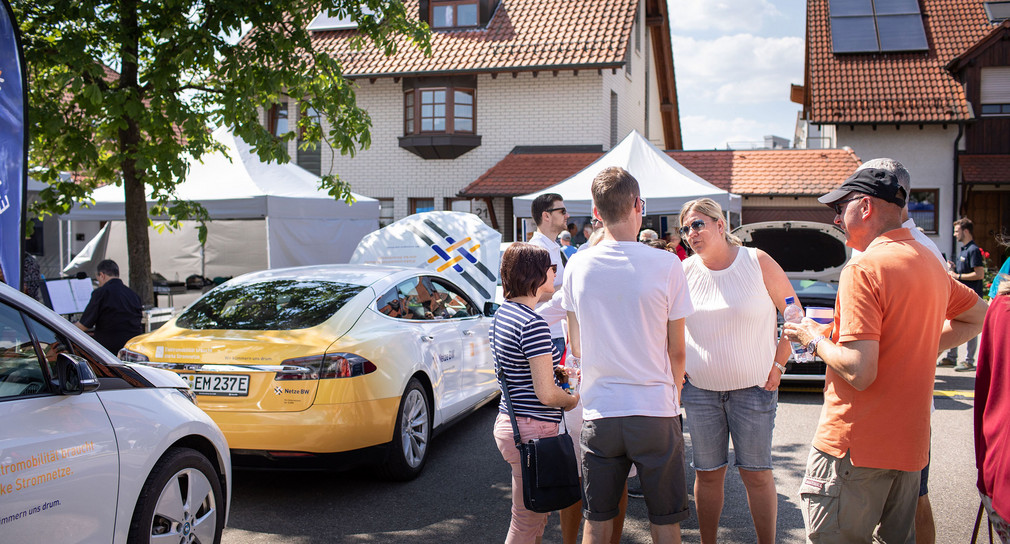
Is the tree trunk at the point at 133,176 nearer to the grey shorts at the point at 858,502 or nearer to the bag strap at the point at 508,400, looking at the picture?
the bag strap at the point at 508,400

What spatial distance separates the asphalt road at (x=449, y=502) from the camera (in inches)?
173

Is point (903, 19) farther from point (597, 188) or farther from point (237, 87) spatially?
point (597, 188)

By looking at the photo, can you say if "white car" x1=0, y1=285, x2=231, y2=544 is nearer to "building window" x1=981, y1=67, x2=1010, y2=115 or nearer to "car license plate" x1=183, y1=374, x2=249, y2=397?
"car license plate" x1=183, y1=374, x2=249, y2=397

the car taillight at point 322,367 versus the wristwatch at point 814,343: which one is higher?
the wristwatch at point 814,343

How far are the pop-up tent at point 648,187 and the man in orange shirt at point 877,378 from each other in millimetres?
9439

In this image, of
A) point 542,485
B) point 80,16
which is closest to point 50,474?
point 542,485

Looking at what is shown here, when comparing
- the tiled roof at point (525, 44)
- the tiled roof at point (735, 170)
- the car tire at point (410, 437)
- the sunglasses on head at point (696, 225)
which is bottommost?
the car tire at point (410, 437)

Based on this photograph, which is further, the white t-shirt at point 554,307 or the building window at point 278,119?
the building window at point 278,119

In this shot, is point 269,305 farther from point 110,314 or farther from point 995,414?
point 995,414

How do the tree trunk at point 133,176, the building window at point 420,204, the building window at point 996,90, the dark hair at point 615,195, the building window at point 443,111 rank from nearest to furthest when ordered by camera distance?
the dark hair at point 615,195 < the tree trunk at point 133,176 < the building window at point 443,111 < the building window at point 996,90 < the building window at point 420,204

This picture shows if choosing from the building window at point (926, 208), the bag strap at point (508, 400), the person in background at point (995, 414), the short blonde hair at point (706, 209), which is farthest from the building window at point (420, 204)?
the person in background at point (995, 414)

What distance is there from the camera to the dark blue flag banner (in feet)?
17.2

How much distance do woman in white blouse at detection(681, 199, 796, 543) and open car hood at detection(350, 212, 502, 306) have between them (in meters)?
8.79

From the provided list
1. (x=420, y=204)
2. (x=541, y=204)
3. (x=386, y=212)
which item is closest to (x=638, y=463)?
(x=541, y=204)
